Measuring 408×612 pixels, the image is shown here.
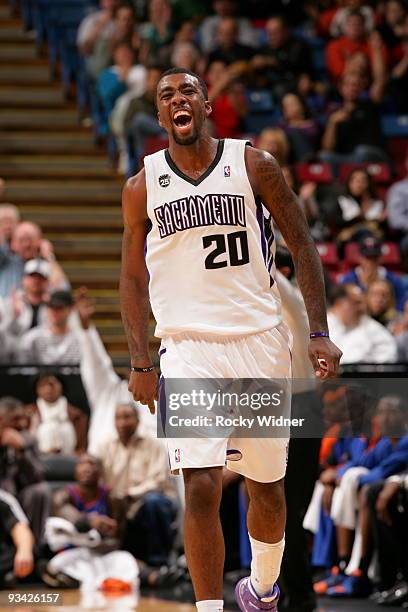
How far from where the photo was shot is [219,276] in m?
5.48

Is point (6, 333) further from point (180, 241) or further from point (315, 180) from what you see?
point (180, 241)

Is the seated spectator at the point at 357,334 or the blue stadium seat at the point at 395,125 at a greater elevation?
the blue stadium seat at the point at 395,125

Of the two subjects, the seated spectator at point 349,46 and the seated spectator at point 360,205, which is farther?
the seated spectator at point 349,46

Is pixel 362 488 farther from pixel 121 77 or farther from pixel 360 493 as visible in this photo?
pixel 121 77

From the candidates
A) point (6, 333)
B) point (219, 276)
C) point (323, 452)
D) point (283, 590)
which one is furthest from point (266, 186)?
point (6, 333)

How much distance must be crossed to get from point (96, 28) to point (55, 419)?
6.13 m

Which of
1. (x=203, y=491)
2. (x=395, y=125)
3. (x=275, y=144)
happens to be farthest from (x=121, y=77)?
(x=203, y=491)

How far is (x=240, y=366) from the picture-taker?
5.50 meters

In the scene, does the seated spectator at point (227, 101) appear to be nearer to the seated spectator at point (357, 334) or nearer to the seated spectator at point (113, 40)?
the seated spectator at point (113, 40)

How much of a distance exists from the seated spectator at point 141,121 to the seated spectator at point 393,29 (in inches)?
110

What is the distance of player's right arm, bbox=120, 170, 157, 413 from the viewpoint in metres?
5.62

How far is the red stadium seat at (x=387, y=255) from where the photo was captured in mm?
12117

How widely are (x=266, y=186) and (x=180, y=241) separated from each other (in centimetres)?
40

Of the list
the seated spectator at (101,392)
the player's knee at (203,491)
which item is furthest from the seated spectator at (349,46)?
the player's knee at (203,491)
